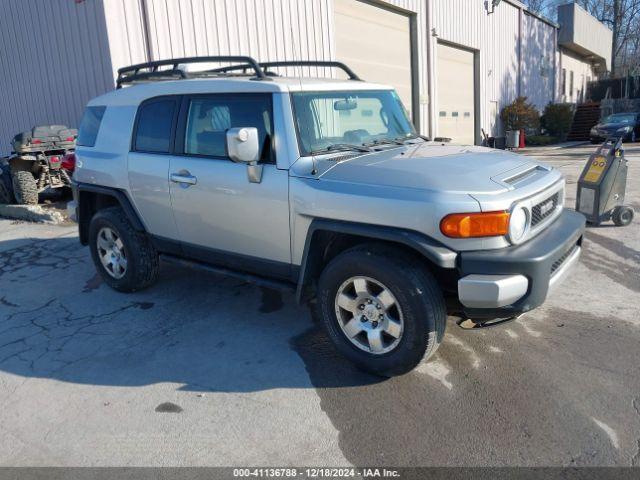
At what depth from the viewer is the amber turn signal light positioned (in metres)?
2.93

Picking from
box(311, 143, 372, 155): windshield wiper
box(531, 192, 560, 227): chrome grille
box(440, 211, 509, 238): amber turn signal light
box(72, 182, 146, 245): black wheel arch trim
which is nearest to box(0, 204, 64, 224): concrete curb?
box(72, 182, 146, 245): black wheel arch trim

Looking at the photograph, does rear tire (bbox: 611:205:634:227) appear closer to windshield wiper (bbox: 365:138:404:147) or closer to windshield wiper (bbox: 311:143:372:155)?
windshield wiper (bbox: 365:138:404:147)

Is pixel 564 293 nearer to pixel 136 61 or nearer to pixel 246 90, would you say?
pixel 246 90

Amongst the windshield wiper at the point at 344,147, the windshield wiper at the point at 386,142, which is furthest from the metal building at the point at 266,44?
the windshield wiper at the point at 344,147

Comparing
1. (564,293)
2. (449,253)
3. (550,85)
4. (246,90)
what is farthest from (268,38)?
(550,85)

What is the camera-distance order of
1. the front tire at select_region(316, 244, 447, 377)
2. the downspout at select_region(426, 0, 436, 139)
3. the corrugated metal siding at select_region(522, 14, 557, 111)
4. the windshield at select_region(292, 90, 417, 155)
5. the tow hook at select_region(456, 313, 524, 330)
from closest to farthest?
A: the front tire at select_region(316, 244, 447, 377) → the tow hook at select_region(456, 313, 524, 330) → the windshield at select_region(292, 90, 417, 155) → the downspout at select_region(426, 0, 436, 139) → the corrugated metal siding at select_region(522, 14, 557, 111)

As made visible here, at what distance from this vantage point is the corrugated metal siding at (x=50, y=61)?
28.5 ft

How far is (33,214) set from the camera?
27.9ft

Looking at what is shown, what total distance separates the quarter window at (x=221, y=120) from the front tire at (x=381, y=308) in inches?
42.3

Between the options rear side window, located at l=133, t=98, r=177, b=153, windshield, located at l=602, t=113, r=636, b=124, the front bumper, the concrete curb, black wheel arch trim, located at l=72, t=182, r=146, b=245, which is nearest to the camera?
the front bumper

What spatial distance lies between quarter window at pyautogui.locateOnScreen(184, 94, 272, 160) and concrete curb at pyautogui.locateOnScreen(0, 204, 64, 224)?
17.5 feet

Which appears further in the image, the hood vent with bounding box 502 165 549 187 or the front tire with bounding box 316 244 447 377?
the hood vent with bounding box 502 165 549 187

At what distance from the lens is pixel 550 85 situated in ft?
96.2

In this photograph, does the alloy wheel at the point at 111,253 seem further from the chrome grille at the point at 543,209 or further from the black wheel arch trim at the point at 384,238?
the chrome grille at the point at 543,209
